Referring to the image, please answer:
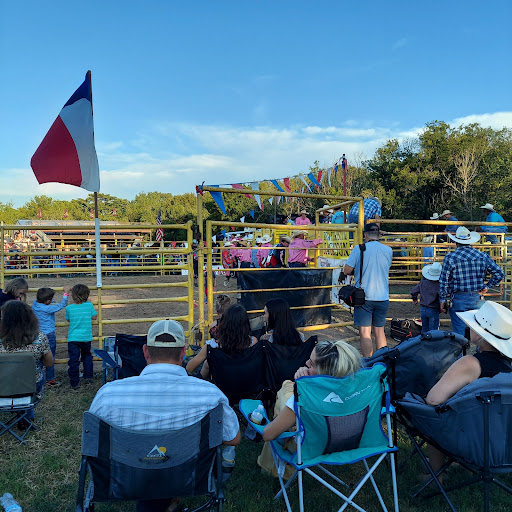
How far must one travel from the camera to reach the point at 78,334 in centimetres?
491

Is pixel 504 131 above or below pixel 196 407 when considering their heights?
above

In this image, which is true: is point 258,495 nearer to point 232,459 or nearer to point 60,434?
point 232,459

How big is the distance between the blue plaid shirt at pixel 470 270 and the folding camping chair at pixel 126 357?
3801 millimetres

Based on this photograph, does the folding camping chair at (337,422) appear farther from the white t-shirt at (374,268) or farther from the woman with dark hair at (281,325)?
the white t-shirt at (374,268)

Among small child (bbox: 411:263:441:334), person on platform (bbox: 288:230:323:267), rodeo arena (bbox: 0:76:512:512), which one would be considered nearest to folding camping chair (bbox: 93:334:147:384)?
rodeo arena (bbox: 0:76:512:512)

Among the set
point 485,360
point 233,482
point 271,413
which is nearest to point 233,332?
point 271,413

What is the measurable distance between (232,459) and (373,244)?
3.53m

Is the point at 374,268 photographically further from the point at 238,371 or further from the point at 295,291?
the point at 238,371

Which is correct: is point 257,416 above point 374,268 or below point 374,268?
below

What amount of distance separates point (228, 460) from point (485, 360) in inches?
65.5

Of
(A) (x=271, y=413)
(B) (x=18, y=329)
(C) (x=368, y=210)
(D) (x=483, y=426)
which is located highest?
(C) (x=368, y=210)

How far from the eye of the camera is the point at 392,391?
304 cm

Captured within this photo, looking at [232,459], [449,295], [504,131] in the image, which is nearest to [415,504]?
[232,459]

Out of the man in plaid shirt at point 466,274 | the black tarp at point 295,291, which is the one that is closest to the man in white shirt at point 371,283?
the man in plaid shirt at point 466,274
